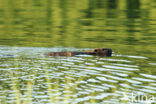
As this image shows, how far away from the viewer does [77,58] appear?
660 inches

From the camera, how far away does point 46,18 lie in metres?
34.5

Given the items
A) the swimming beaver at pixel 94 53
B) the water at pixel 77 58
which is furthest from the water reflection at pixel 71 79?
the swimming beaver at pixel 94 53

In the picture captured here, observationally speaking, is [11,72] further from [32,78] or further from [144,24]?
[144,24]

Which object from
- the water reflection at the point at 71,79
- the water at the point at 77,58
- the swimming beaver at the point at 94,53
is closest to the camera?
the water reflection at the point at 71,79

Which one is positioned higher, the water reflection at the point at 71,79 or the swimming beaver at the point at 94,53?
the swimming beaver at the point at 94,53

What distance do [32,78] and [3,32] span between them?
1370cm

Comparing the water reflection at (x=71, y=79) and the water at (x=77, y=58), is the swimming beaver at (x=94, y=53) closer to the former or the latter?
the water at (x=77, y=58)

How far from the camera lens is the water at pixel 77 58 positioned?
36.7 feet

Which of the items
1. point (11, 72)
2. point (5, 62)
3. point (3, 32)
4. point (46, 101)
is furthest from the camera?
point (3, 32)

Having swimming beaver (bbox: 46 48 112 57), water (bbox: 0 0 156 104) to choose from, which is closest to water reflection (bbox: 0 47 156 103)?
water (bbox: 0 0 156 104)

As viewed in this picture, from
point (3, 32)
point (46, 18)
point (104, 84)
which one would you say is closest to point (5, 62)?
point (104, 84)

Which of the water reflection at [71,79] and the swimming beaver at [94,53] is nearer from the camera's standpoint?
the water reflection at [71,79]

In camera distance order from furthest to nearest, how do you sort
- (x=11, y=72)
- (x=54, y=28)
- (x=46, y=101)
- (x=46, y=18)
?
(x=46, y=18) → (x=54, y=28) → (x=11, y=72) → (x=46, y=101)

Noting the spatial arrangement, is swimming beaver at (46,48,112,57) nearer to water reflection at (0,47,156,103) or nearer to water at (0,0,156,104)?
water at (0,0,156,104)
